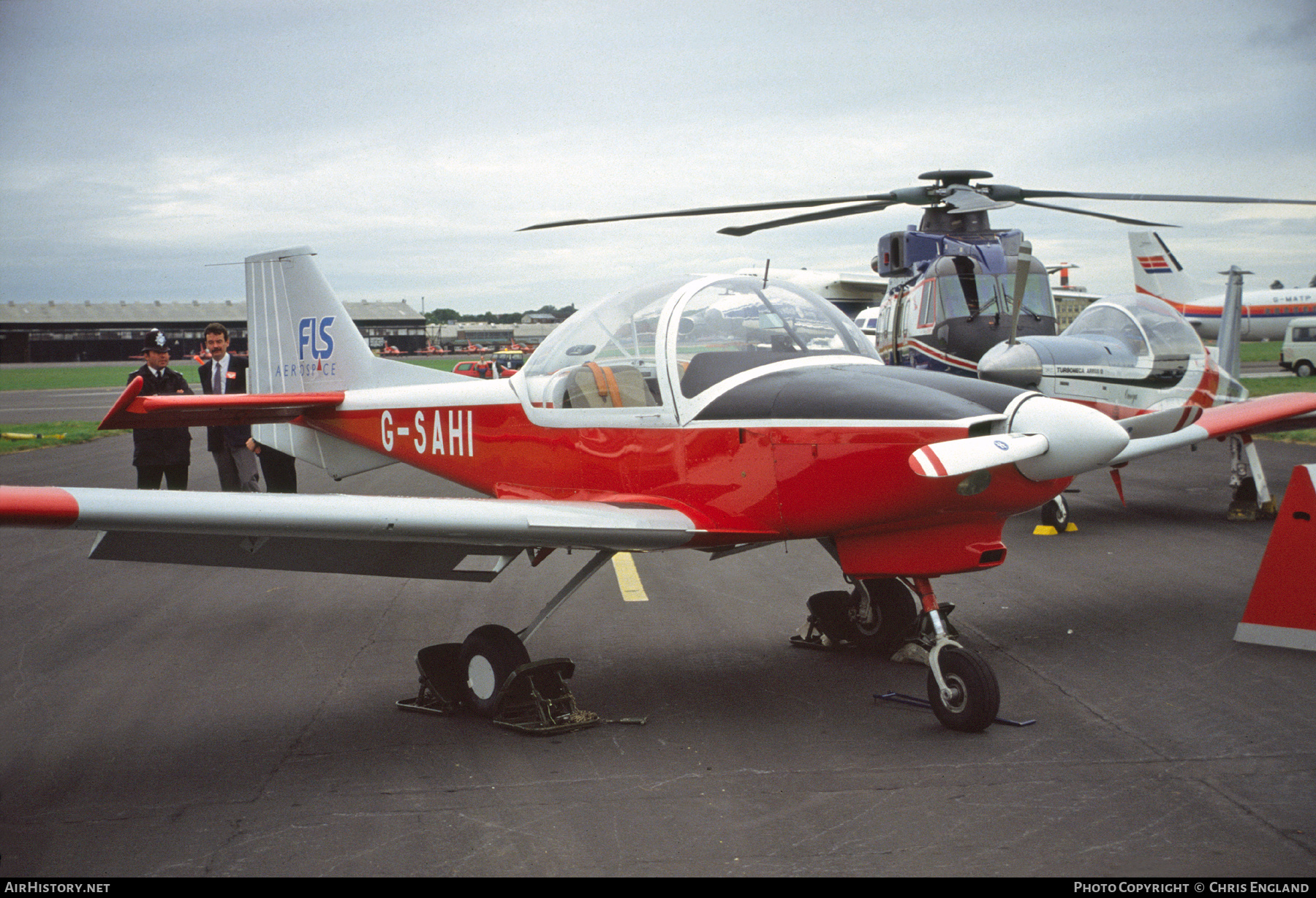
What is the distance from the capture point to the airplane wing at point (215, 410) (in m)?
6.82

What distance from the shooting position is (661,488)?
5430 millimetres

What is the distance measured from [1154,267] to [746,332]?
3768cm

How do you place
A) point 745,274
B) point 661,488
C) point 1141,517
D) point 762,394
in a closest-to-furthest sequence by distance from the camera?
point 762,394
point 661,488
point 745,274
point 1141,517

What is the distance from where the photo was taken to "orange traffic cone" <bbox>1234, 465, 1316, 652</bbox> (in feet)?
19.8

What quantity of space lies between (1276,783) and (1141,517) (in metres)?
7.48

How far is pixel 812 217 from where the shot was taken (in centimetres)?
1300

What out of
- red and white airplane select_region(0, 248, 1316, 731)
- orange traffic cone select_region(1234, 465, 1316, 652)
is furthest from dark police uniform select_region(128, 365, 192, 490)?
orange traffic cone select_region(1234, 465, 1316, 652)

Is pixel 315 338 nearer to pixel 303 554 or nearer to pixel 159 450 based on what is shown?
pixel 159 450

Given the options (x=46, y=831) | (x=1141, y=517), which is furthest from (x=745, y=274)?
(x=1141, y=517)

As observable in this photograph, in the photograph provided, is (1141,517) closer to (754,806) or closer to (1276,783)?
(1276,783)

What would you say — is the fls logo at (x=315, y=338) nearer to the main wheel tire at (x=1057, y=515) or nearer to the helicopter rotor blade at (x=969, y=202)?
the main wheel tire at (x=1057, y=515)

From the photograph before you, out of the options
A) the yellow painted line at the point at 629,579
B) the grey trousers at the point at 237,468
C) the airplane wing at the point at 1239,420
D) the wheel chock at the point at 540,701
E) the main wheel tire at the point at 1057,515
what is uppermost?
the airplane wing at the point at 1239,420

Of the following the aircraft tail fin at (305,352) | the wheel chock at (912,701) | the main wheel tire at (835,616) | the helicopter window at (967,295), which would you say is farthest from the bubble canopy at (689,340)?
the helicopter window at (967,295)

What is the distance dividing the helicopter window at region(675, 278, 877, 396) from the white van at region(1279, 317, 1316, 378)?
123 feet
